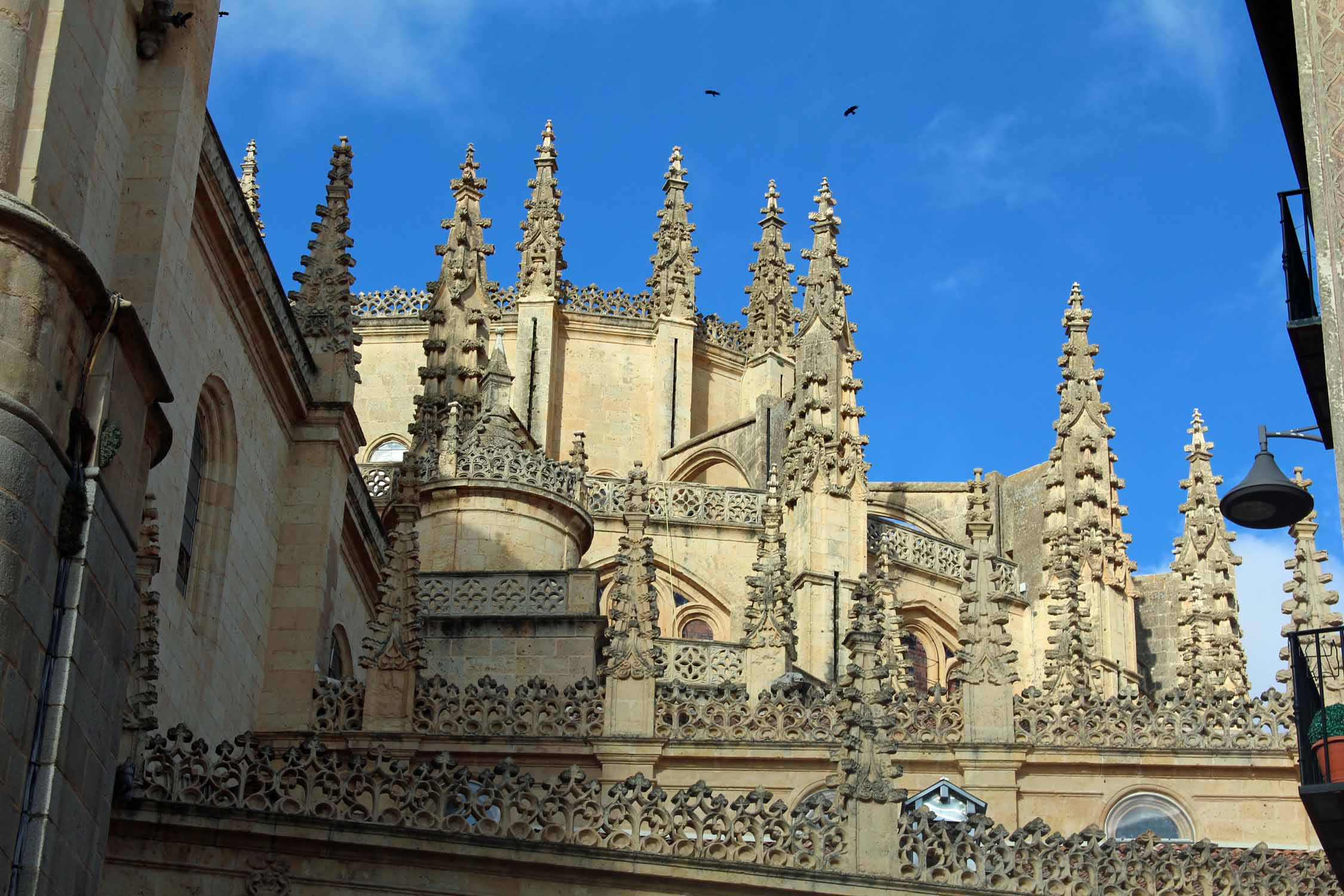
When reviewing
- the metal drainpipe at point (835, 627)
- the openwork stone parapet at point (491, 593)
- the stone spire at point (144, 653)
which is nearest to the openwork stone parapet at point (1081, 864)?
the stone spire at point (144, 653)

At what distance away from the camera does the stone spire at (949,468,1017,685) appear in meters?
23.5

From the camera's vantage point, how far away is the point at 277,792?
56.3 ft

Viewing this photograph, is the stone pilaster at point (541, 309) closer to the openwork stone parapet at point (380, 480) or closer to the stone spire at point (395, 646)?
the openwork stone parapet at point (380, 480)

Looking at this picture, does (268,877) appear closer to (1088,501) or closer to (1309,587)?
(1309,587)

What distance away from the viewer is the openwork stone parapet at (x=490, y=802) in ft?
56.2

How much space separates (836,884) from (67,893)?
6813 mm

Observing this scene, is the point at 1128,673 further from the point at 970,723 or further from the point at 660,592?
the point at 970,723

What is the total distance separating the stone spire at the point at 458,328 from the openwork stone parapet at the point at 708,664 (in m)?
4.62

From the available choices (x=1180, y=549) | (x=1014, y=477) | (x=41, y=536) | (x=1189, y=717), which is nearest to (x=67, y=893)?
(x=41, y=536)

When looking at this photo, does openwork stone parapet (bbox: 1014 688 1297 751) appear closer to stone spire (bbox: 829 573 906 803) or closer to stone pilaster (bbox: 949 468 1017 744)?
stone pilaster (bbox: 949 468 1017 744)

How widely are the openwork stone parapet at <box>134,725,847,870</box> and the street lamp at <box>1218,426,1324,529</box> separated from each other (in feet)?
15.9

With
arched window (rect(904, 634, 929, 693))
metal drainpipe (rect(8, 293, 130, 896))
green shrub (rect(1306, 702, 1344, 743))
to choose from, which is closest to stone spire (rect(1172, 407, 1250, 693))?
arched window (rect(904, 634, 929, 693))

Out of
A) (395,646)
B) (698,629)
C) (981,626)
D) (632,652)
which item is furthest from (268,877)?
(698,629)

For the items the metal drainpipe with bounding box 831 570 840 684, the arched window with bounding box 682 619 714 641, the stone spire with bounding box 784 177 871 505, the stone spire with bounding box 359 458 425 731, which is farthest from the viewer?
the arched window with bounding box 682 619 714 641
